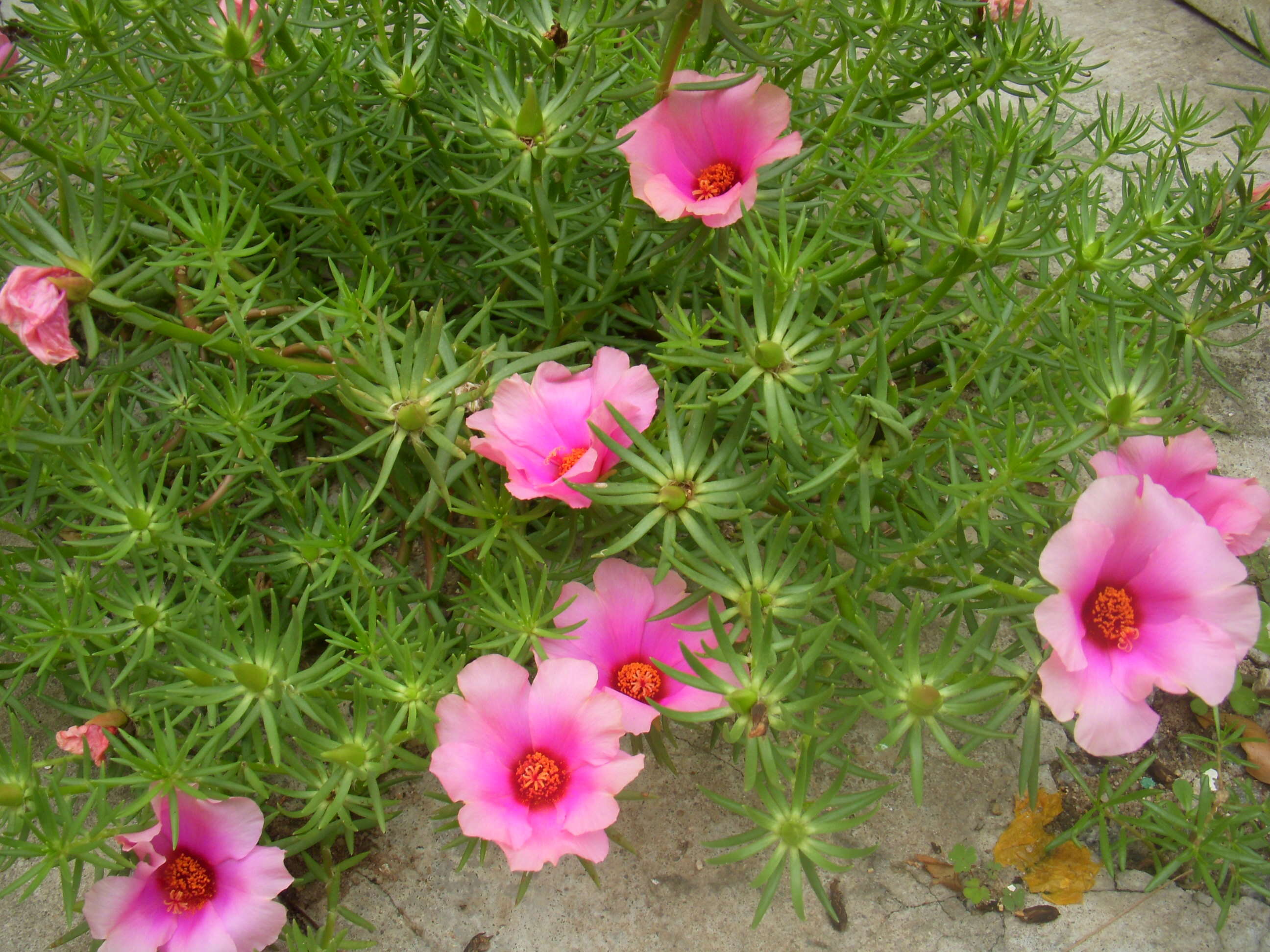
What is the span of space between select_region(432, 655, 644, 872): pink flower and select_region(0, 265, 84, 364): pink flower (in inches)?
28.7

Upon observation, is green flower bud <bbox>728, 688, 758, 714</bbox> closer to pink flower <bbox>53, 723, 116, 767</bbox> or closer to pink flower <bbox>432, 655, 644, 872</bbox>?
pink flower <bbox>432, 655, 644, 872</bbox>

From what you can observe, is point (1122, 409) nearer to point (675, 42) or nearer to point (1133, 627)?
point (1133, 627)

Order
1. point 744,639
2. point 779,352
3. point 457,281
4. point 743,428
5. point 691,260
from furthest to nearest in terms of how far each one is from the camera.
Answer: point 457,281 < point 691,260 < point 744,639 < point 743,428 < point 779,352

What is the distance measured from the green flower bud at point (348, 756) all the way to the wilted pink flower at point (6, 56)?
4.98 feet

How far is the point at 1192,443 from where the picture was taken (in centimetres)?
136

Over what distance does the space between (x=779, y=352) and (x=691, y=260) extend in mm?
541

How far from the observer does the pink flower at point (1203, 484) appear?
135 cm

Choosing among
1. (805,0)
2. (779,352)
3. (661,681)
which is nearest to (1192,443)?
(779,352)

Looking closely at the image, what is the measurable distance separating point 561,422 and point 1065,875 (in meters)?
1.26

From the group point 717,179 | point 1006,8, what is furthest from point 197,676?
point 1006,8

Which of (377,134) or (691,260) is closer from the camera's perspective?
(691,260)

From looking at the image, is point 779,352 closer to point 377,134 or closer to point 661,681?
point 661,681

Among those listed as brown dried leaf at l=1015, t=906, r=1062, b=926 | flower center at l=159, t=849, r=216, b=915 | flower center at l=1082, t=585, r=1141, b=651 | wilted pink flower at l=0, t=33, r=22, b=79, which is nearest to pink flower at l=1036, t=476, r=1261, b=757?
flower center at l=1082, t=585, r=1141, b=651

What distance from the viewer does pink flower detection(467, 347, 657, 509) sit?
52.1 inches
